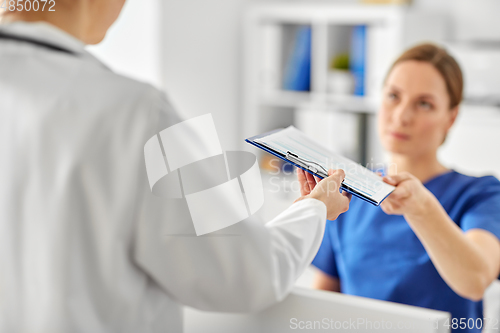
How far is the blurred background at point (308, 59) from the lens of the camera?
181 centimetres

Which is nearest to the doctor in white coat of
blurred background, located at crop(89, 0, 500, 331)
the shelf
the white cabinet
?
blurred background, located at crop(89, 0, 500, 331)

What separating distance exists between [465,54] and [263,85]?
961mm

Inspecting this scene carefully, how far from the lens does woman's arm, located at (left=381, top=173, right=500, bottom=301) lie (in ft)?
2.41

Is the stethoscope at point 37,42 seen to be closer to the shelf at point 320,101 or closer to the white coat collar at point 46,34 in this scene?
the white coat collar at point 46,34

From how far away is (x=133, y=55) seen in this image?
6.44ft

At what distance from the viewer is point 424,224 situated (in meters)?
0.78

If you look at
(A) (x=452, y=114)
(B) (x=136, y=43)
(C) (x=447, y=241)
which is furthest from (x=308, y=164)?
(B) (x=136, y=43)

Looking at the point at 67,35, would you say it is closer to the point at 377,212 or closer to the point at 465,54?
the point at 377,212

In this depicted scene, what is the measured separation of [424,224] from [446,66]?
0.31 metres

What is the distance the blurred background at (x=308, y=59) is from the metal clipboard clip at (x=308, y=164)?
1.19 meters

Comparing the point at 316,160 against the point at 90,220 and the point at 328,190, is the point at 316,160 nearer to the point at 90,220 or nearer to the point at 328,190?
the point at 328,190

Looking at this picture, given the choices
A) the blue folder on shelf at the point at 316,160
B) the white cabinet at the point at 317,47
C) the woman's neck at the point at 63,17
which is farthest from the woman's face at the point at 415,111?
the white cabinet at the point at 317,47

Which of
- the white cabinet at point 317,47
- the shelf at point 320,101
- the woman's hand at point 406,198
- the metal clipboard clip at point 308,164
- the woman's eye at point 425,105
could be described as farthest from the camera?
the shelf at point 320,101

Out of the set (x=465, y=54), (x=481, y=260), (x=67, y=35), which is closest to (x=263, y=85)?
(x=465, y=54)
